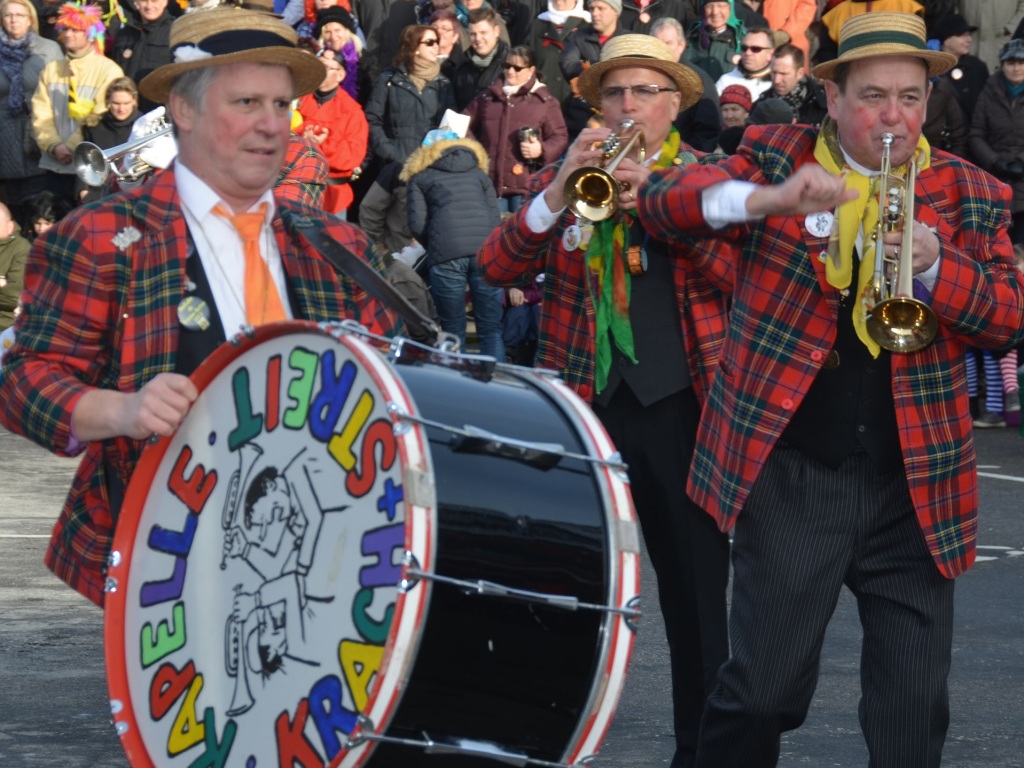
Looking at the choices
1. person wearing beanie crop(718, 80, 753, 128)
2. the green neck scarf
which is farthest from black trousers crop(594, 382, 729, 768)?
person wearing beanie crop(718, 80, 753, 128)

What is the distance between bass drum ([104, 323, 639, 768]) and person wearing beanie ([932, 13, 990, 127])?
11.0 metres

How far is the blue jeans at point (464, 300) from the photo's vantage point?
12.4 m

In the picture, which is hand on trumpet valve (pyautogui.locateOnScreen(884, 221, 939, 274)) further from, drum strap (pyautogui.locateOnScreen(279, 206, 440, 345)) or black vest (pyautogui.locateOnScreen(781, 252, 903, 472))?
drum strap (pyautogui.locateOnScreen(279, 206, 440, 345))

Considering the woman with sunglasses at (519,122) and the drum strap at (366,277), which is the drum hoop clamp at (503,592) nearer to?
the drum strap at (366,277)

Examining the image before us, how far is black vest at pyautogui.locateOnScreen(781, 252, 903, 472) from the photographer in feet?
13.8

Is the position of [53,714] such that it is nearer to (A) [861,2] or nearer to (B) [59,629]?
(B) [59,629]

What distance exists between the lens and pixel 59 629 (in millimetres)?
6793

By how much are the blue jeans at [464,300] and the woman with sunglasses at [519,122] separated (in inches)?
35.4

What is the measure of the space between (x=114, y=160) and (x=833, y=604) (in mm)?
6604

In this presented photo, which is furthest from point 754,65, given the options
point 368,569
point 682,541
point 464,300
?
point 368,569

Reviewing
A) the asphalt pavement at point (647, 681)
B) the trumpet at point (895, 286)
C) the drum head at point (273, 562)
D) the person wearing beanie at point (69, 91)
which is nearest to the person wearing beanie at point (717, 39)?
the person wearing beanie at point (69, 91)

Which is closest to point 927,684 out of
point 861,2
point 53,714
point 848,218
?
point 848,218

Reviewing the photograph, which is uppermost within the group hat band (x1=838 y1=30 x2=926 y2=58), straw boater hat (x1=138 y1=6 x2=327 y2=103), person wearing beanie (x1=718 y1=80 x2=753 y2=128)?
person wearing beanie (x1=718 y1=80 x2=753 y2=128)

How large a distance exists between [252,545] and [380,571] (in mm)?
344
